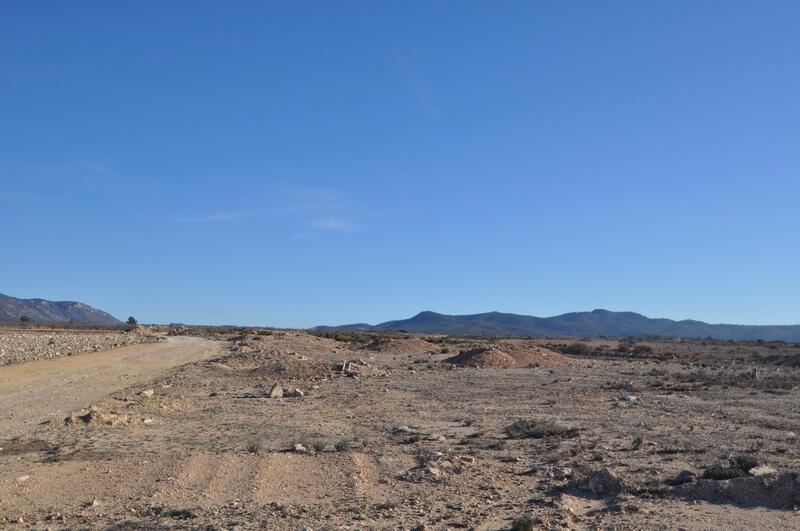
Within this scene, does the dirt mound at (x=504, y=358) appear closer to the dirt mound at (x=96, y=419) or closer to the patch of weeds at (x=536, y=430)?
the patch of weeds at (x=536, y=430)

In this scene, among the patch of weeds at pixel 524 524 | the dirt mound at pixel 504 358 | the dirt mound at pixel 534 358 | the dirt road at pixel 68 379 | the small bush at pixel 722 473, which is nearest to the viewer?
the patch of weeds at pixel 524 524

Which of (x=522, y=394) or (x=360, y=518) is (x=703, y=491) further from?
(x=522, y=394)

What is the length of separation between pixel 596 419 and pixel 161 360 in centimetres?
2893

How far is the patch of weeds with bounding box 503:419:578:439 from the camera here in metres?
16.2

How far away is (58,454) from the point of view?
13.7 m

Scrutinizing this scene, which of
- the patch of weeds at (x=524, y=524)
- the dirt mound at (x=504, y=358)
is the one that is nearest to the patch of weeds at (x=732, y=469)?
the patch of weeds at (x=524, y=524)

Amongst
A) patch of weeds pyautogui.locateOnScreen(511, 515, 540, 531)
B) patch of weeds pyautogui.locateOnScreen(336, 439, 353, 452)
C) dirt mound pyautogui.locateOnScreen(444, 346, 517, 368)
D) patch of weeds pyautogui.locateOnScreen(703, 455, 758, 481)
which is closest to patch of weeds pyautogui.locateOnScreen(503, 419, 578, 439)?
patch of weeds pyautogui.locateOnScreen(336, 439, 353, 452)

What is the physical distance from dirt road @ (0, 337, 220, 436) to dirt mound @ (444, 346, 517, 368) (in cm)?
1528

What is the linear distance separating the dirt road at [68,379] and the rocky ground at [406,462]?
116 centimetres

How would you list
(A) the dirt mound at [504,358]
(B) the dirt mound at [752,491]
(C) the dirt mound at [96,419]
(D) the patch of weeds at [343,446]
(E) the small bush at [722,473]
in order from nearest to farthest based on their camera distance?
(B) the dirt mound at [752,491] < (E) the small bush at [722,473] < (D) the patch of weeds at [343,446] < (C) the dirt mound at [96,419] < (A) the dirt mound at [504,358]

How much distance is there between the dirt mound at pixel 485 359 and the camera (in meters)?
40.7

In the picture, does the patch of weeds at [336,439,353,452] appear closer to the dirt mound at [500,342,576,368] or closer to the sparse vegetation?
the sparse vegetation

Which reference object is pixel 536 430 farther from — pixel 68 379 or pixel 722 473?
pixel 68 379

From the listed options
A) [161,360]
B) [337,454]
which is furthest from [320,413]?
[161,360]
